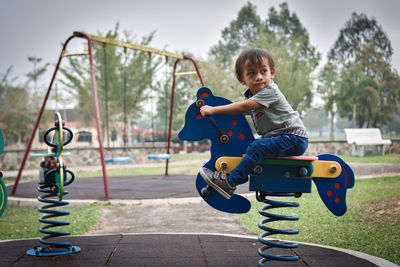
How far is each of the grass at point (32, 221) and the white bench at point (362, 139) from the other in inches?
434

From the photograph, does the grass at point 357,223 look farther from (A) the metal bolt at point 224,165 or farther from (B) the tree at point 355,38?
(B) the tree at point 355,38

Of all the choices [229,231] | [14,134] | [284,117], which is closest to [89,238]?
[229,231]

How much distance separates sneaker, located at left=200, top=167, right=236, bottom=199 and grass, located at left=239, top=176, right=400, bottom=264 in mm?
2024

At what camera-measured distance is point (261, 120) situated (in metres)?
Answer: 2.98

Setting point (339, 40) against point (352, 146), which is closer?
point (352, 146)

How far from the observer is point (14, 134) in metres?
23.9

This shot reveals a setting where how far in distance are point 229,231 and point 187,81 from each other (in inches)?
1256

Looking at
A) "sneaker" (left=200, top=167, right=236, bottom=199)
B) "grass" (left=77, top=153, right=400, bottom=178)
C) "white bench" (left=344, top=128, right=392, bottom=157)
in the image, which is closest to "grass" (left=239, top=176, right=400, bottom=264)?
"sneaker" (left=200, top=167, right=236, bottom=199)

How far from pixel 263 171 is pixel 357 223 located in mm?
3424

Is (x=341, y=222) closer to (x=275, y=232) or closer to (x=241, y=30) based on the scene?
(x=275, y=232)

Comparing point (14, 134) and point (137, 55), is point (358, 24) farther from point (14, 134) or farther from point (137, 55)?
point (14, 134)

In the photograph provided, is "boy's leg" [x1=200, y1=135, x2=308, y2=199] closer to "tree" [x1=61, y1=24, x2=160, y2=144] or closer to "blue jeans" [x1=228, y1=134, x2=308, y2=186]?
"blue jeans" [x1=228, y1=134, x2=308, y2=186]

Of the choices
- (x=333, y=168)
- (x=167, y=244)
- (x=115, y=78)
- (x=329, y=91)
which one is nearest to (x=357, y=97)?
(x=329, y=91)

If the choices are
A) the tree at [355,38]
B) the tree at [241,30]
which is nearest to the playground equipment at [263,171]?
the tree at [355,38]
